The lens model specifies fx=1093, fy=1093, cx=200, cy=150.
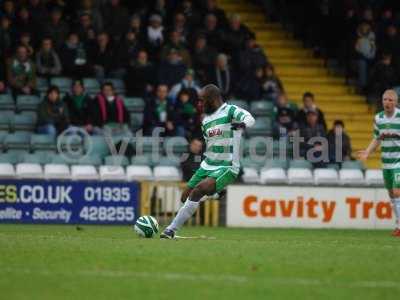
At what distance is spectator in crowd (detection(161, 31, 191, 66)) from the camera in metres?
25.0

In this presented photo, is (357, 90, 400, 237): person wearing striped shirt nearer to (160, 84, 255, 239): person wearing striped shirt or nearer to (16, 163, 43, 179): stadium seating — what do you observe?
(160, 84, 255, 239): person wearing striped shirt

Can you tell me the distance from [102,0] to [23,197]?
21.9 ft

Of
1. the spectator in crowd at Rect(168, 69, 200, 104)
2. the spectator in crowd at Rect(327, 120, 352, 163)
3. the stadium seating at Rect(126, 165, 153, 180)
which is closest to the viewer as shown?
the stadium seating at Rect(126, 165, 153, 180)

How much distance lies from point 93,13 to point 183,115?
3.59 metres

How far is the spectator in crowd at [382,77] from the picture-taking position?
26594 millimetres

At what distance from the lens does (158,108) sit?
77.6ft

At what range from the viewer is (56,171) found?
21844mm

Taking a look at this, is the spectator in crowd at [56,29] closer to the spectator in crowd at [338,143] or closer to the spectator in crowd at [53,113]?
the spectator in crowd at [53,113]

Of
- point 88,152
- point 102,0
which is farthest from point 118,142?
point 102,0

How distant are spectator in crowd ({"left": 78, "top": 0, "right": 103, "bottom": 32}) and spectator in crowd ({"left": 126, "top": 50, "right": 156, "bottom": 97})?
144 cm

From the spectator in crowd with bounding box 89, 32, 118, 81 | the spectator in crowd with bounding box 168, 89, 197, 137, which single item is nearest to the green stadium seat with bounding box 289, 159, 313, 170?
the spectator in crowd with bounding box 168, 89, 197, 137

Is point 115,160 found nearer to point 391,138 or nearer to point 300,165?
point 300,165

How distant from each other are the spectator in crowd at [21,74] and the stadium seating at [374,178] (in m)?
7.39

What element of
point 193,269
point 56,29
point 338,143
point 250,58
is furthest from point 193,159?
point 193,269
